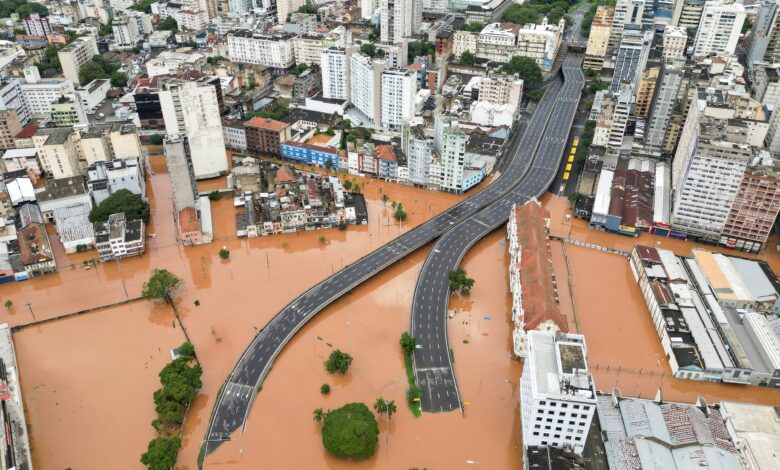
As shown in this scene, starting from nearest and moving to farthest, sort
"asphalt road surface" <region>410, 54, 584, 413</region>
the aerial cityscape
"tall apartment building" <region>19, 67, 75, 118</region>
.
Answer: the aerial cityscape, "asphalt road surface" <region>410, 54, 584, 413</region>, "tall apartment building" <region>19, 67, 75, 118</region>

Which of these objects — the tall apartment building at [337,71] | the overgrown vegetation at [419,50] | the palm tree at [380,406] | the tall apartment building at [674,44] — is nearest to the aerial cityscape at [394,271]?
the tall apartment building at [337,71]

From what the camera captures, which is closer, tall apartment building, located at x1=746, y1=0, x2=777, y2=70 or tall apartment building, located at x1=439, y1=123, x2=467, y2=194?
tall apartment building, located at x1=439, y1=123, x2=467, y2=194

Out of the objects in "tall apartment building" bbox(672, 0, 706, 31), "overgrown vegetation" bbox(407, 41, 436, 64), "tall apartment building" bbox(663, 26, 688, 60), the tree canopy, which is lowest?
the tree canopy

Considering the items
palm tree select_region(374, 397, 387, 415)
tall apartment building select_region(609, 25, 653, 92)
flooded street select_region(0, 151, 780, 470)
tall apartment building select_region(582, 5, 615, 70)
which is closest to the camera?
flooded street select_region(0, 151, 780, 470)

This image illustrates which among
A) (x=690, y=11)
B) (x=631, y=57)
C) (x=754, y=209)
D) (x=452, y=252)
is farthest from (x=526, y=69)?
(x=452, y=252)

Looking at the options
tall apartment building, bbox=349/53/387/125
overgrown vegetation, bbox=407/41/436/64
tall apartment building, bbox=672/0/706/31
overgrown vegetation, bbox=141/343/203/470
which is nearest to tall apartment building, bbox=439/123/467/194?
tall apartment building, bbox=349/53/387/125

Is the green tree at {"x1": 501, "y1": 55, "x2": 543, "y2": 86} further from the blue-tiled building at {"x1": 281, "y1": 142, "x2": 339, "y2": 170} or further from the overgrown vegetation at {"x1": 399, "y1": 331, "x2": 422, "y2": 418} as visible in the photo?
the overgrown vegetation at {"x1": 399, "y1": 331, "x2": 422, "y2": 418}
